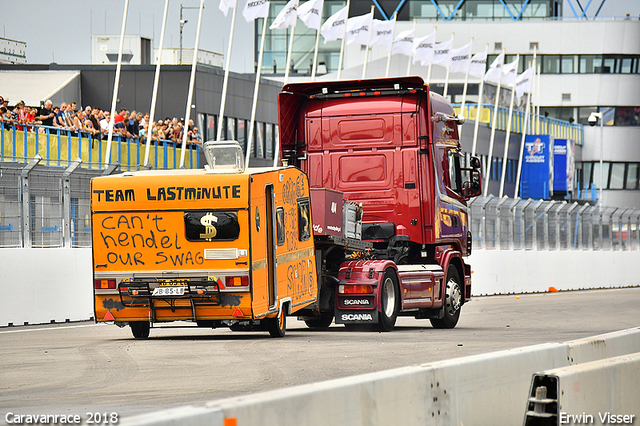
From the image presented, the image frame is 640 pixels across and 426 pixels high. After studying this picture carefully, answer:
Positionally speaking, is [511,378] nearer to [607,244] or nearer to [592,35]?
[607,244]

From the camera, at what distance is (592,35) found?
8394 centimetres

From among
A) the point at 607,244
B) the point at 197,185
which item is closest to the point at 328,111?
the point at 197,185

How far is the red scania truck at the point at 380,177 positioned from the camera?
1842cm

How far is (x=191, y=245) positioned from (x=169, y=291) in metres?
0.69

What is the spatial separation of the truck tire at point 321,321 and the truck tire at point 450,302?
1.91 meters

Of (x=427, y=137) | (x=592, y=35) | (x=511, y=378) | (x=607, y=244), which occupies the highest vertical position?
(x=592, y=35)

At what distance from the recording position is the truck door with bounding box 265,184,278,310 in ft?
52.4

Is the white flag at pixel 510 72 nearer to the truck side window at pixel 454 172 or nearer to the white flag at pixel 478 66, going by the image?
the white flag at pixel 478 66

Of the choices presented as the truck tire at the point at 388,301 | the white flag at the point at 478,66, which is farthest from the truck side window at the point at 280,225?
the white flag at the point at 478,66

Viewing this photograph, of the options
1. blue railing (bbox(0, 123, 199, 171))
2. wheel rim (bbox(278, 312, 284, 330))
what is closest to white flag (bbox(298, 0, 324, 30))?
blue railing (bbox(0, 123, 199, 171))

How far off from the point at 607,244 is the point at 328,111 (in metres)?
29.7

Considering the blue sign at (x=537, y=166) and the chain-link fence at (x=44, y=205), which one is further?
the blue sign at (x=537, y=166)

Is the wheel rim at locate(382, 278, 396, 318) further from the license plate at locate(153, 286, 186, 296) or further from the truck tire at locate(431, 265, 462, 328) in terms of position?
the license plate at locate(153, 286, 186, 296)

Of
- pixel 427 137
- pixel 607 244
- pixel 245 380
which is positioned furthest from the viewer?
pixel 607 244
